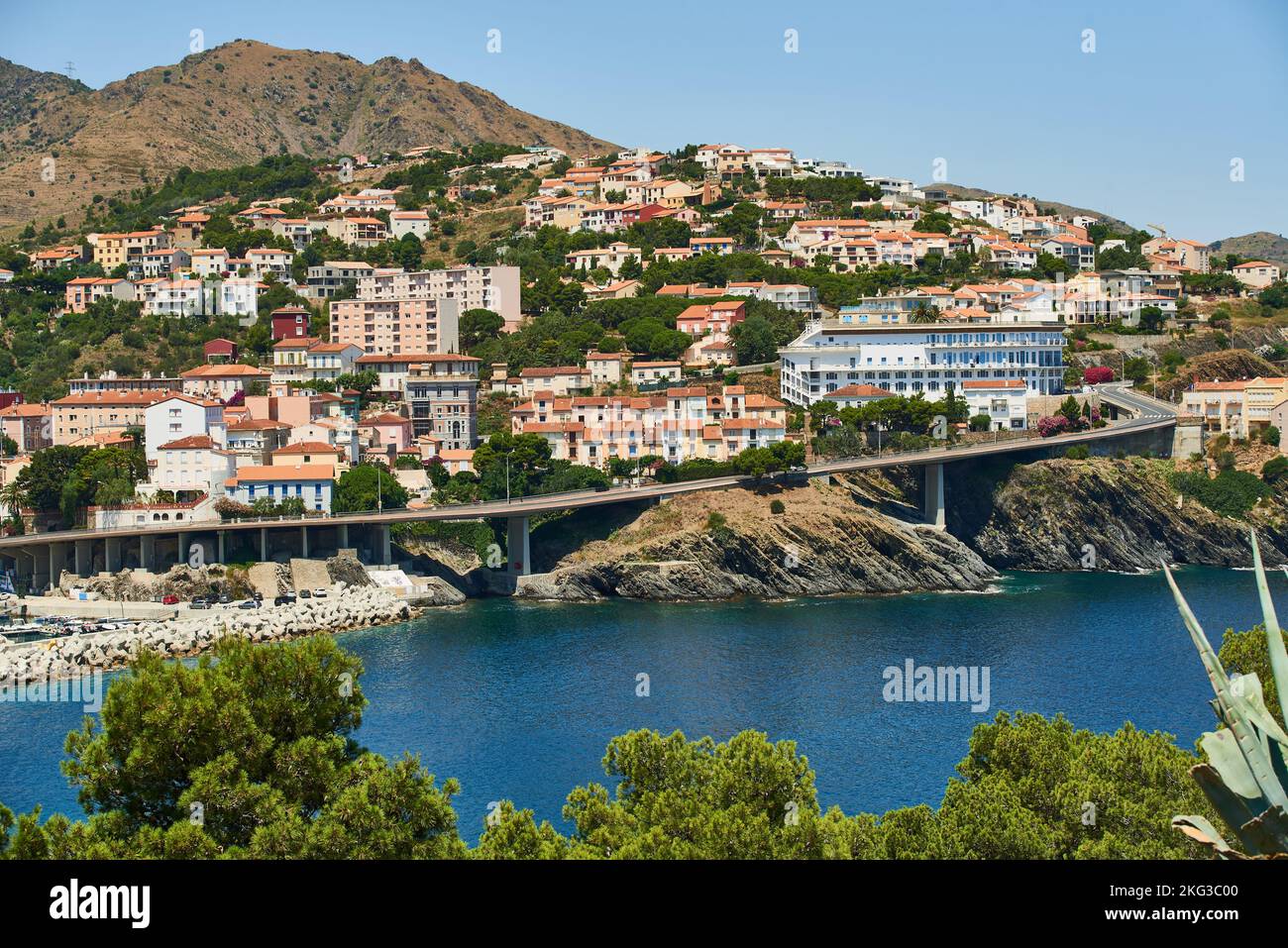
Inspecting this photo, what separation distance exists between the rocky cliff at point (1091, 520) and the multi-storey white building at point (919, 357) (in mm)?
5303

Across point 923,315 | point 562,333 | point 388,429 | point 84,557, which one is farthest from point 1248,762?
point 562,333

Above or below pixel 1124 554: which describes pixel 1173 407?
above

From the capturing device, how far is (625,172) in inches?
2788

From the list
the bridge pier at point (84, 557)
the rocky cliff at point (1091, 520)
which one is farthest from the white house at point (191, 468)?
the rocky cliff at point (1091, 520)

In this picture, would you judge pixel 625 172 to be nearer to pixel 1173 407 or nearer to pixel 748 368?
pixel 748 368

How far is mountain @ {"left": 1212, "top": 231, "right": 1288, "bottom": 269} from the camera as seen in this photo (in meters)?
104

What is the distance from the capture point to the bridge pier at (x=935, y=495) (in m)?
39.3

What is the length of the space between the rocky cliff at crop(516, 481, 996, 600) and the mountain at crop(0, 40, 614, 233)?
61.6 meters

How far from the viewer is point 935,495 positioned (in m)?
39.5

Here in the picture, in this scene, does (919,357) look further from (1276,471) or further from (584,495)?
(584,495)
